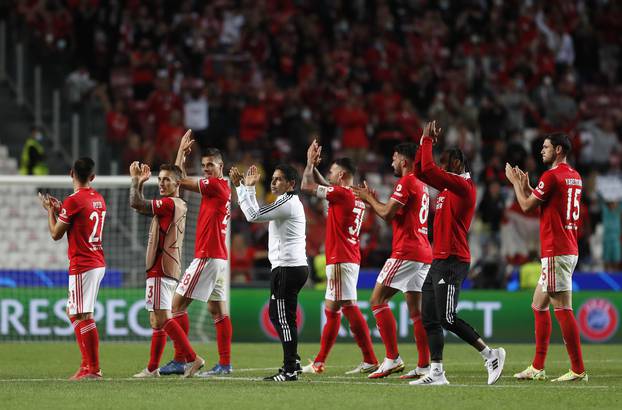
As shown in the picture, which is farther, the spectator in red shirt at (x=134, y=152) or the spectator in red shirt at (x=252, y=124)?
the spectator in red shirt at (x=252, y=124)

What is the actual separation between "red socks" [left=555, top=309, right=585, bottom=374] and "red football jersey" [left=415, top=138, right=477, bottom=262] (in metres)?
1.19

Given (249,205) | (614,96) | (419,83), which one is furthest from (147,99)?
(249,205)

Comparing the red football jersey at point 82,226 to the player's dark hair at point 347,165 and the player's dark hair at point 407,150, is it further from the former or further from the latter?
the player's dark hair at point 407,150

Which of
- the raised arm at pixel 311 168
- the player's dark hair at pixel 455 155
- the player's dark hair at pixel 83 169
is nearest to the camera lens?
the player's dark hair at pixel 455 155

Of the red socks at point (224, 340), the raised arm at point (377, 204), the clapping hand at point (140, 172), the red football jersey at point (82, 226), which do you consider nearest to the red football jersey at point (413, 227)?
the raised arm at point (377, 204)

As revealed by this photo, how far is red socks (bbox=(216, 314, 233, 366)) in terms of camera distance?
1375 centimetres

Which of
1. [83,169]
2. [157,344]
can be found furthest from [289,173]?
[157,344]

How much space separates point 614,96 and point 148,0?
11.5m

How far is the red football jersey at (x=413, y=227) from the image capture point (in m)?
13.5

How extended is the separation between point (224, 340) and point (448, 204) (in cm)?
310

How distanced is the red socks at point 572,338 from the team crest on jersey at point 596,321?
337 inches

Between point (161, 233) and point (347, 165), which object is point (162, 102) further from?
point (161, 233)

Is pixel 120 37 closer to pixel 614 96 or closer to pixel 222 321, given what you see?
pixel 614 96

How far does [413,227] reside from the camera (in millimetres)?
13641
